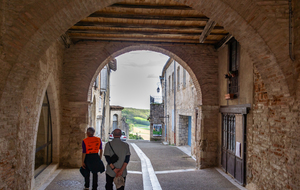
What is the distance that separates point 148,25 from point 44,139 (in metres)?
4.54

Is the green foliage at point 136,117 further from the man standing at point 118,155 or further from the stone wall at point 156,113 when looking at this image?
the man standing at point 118,155

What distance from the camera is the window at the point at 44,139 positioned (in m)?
6.84

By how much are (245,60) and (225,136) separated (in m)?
2.66

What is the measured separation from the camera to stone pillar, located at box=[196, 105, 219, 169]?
8.23 metres

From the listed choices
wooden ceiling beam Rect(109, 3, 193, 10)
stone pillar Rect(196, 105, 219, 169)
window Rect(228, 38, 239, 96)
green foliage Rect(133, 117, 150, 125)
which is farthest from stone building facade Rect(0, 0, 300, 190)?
green foliage Rect(133, 117, 150, 125)

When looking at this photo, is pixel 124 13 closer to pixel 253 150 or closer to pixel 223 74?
pixel 223 74

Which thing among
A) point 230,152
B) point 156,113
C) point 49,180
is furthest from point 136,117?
point 49,180

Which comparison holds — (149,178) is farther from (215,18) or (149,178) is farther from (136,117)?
(136,117)

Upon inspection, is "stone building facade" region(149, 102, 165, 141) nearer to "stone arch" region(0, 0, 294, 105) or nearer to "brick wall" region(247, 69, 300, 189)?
"brick wall" region(247, 69, 300, 189)

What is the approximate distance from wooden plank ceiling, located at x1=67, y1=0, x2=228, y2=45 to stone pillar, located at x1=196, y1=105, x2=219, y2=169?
2.41 metres

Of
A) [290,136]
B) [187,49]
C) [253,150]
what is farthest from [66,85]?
[290,136]

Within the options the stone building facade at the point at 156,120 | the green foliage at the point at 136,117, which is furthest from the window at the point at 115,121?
the green foliage at the point at 136,117

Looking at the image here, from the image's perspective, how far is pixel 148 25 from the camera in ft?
22.7

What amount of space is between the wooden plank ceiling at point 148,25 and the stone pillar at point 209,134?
2410 millimetres
